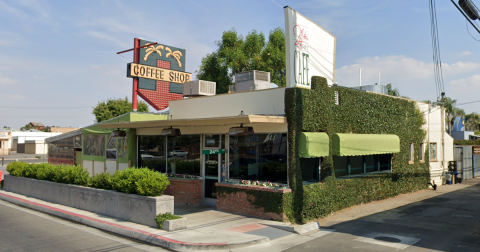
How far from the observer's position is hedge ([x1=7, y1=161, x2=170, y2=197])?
10.8 metres

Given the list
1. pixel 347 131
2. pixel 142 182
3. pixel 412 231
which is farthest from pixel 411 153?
pixel 142 182

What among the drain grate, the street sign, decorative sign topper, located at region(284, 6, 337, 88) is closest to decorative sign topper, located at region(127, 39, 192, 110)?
the street sign

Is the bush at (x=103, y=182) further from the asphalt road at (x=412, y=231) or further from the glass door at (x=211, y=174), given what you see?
the asphalt road at (x=412, y=231)

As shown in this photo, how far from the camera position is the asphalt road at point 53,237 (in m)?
8.86

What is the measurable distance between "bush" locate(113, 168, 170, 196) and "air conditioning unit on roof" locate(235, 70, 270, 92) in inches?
222

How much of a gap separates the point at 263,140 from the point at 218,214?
118 inches

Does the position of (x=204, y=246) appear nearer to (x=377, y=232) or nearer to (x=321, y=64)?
(x=377, y=232)

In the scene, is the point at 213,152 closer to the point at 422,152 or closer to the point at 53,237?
the point at 53,237

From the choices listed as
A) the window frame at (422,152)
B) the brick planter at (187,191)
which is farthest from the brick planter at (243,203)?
the window frame at (422,152)

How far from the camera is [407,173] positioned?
1814 centimetres

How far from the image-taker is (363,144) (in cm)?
1407

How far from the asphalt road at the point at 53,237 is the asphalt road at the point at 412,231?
4573 mm

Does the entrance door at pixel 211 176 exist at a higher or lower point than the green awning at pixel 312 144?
lower

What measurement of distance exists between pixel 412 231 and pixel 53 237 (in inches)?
399
